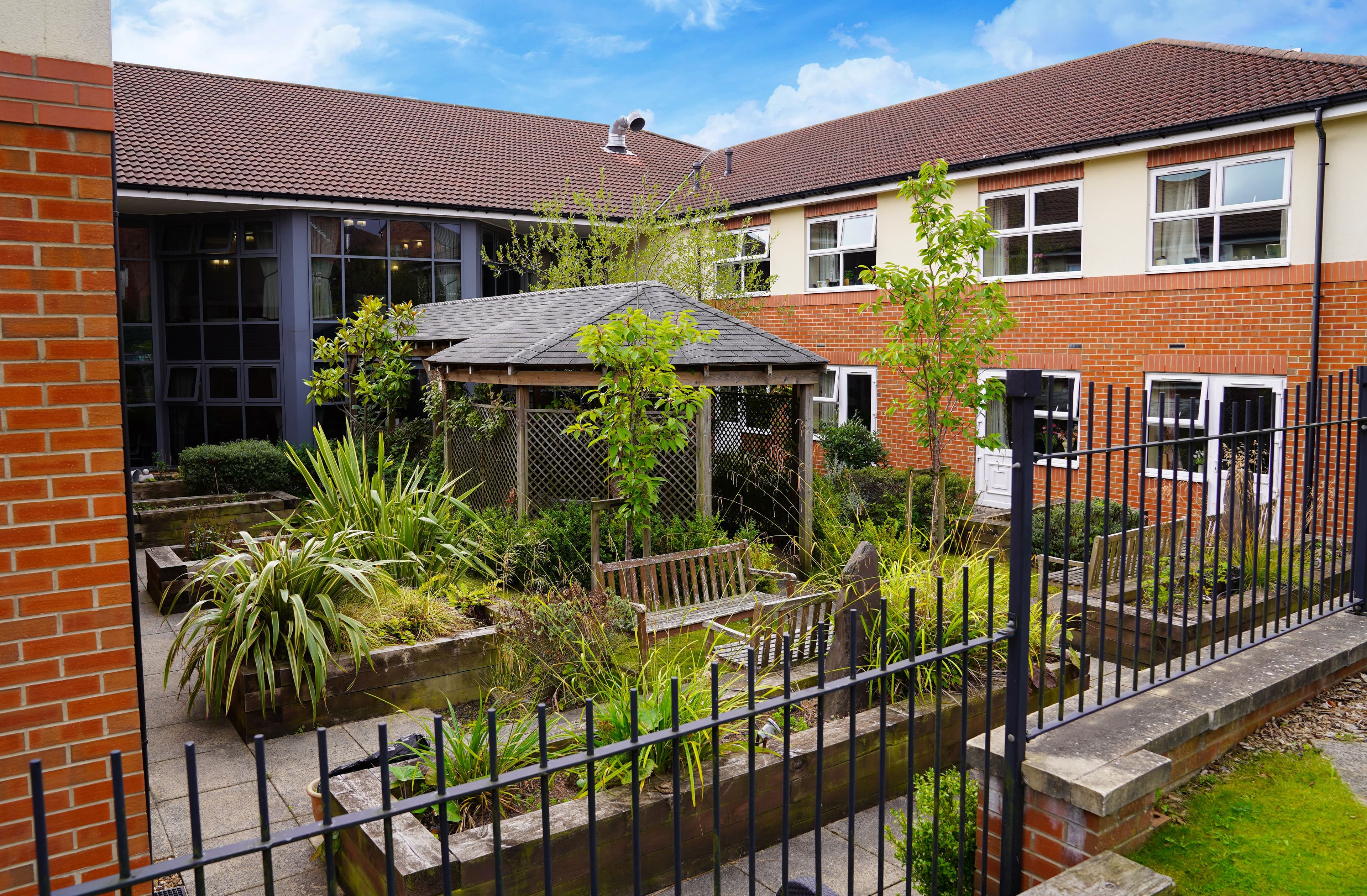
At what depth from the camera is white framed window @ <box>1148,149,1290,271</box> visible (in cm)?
1210

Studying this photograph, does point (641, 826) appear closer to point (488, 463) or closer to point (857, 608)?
point (857, 608)

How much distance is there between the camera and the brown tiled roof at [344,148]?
17.1 m

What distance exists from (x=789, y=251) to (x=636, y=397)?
12.1 metres

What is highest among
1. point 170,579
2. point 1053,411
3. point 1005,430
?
point 1053,411

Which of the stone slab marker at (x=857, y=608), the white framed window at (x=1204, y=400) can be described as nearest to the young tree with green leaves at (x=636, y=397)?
the stone slab marker at (x=857, y=608)

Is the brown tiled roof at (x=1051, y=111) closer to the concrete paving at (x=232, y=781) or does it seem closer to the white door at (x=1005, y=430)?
the white door at (x=1005, y=430)

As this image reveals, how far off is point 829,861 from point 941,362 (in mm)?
7304

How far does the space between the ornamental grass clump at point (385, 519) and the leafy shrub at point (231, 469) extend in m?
6.85

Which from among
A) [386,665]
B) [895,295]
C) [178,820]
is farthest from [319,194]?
[178,820]

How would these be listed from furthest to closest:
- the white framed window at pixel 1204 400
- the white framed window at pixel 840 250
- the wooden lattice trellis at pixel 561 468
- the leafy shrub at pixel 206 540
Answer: the white framed window at pixel 840 250 → the white framed window at pixel 1204 400 → the leafy shrub at pixel 206 540 → the wooden lattice trellis at pixel 561 468

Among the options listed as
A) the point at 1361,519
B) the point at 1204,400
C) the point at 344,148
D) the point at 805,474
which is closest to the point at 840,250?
the point at 1204,400

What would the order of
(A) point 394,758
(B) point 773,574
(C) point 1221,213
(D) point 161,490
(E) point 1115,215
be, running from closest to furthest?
(A) point 394,758 < (B) point 773,574 < (C) point 1221,213 < (E) point 1115,215 < (D) point 161,490

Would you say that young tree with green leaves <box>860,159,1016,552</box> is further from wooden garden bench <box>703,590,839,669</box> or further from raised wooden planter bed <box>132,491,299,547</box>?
raised wooden planter bed <box>132,491,299,547</box>

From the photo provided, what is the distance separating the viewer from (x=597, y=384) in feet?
30.7
